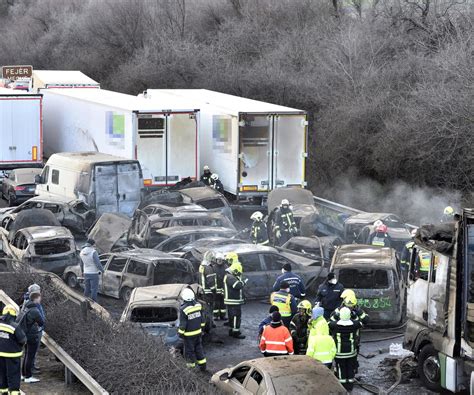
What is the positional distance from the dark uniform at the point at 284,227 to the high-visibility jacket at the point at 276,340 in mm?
8726

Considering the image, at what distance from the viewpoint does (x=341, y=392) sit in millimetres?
10266

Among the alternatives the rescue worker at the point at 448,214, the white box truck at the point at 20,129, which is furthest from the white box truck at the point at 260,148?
the rescue worker at the point at 448,214

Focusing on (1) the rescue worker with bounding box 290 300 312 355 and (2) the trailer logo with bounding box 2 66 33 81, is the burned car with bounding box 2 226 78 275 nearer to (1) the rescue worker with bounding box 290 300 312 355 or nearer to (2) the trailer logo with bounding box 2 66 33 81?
(1) the rescue worker with bounding box 290 300 312 355

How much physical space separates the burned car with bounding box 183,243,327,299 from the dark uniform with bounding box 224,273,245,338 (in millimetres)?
1766

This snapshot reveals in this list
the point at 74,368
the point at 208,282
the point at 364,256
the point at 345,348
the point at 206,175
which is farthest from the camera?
the point at 206,175

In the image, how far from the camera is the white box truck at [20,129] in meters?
29.7

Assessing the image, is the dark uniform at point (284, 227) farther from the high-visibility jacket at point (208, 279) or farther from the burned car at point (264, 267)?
the high-visibility jacket at point (208, 279)

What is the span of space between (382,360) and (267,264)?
3815 mm

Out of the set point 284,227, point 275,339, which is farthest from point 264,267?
point 275,339

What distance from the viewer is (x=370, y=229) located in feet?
65.4

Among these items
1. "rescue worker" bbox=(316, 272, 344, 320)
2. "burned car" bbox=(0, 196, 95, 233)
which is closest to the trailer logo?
"burned car" bbox=(0, 196, 95, 233)

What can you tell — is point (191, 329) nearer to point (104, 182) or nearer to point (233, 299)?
point (233, 299)

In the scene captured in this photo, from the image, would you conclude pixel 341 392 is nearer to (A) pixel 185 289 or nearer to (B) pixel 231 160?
(A) pixel 185 289

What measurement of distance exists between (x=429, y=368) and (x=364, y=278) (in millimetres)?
3238
